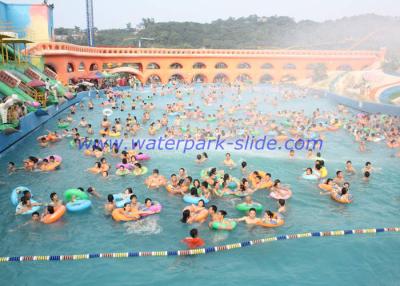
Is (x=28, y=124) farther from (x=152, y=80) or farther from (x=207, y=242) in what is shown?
(x=152, y=80)

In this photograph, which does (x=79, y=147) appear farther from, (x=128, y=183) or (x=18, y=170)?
(x=128, y=183)

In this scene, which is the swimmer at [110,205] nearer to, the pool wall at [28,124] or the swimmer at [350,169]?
the pool wall at [28,124]

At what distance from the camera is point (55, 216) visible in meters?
9.17

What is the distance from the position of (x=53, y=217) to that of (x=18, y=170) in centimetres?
480

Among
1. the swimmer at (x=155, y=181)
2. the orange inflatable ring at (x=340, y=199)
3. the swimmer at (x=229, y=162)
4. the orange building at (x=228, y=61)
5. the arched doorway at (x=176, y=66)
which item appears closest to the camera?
the orange inflatable ring at (x=340, y=199)

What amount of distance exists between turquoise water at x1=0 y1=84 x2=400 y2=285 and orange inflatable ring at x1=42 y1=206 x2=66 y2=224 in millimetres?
139

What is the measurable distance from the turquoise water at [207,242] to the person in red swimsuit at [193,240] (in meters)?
0.29

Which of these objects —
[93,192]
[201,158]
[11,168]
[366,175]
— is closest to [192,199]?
[93,192]

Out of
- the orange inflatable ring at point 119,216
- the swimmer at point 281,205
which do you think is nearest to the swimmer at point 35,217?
the orange inflatable ring at point 119,216

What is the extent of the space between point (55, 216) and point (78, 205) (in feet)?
2.32

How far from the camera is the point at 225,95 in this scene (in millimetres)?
34781

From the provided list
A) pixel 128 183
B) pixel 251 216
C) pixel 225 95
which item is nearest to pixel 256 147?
pixel 128 183

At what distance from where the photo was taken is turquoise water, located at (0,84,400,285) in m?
7.21

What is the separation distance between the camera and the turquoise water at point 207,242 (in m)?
7.21
